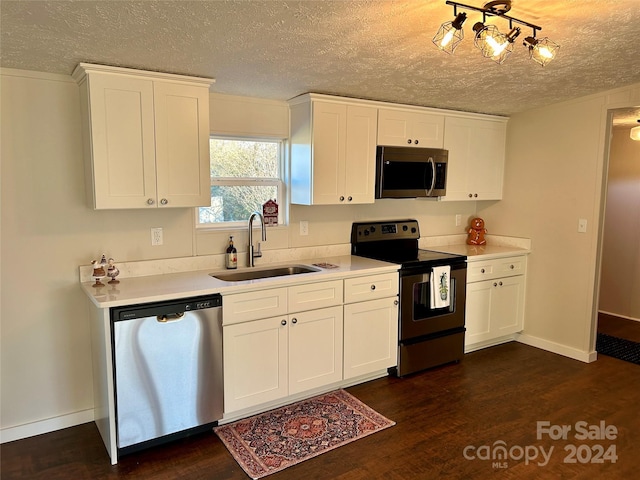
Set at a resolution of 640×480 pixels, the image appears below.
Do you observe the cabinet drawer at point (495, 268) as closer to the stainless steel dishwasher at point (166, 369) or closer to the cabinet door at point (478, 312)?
the cabinet door at point (478, 312)

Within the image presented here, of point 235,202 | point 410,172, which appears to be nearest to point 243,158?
point 235,202

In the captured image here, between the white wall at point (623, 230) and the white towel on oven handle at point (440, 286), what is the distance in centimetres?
270

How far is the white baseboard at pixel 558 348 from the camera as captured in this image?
3.80 metres

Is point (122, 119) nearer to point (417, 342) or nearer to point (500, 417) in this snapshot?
point (417, 342)

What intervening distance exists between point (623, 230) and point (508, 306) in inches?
76.3

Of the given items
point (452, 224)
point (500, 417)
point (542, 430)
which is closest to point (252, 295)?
point (500, 417)

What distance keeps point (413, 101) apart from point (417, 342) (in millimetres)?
1903

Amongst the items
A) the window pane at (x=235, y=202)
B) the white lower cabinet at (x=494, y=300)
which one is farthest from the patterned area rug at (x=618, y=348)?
the window pane at (x=235, y=202)

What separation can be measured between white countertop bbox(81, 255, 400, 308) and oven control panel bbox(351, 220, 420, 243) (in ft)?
1.69

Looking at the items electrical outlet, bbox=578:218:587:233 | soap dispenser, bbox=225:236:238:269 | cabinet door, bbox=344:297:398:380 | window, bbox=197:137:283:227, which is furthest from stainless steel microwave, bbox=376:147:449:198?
soap dispenser, bbox=225:236:238:269

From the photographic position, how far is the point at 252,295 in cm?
274

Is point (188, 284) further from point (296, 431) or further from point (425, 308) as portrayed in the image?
point (425, 308)

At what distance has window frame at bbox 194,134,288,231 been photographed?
3.26m

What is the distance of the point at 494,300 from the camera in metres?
4.02
